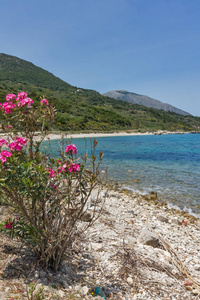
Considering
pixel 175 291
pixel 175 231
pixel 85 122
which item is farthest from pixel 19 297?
pixel 85 122

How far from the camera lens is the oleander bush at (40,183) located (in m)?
2.56

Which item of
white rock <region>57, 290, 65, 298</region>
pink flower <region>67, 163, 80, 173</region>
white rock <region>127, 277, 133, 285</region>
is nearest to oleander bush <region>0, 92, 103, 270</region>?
pink flower <region>67, 163, 80, 173</region>

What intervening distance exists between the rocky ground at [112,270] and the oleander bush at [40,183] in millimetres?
323

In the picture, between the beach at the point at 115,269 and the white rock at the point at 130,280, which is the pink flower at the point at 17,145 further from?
the white rock at the point at 130,280

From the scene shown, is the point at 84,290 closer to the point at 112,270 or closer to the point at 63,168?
the point at 112,270

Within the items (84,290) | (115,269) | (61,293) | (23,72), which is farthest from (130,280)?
(23,72)

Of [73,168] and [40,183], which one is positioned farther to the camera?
[73,168]

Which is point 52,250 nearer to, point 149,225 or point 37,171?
point 37,171

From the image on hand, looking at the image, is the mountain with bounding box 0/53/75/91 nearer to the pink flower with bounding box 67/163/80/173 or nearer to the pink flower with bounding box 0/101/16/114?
the pink flower with bounding box 0/101/16/114

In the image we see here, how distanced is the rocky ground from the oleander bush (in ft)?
1.06


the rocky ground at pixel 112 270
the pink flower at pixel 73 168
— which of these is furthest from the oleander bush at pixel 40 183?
the rocky ground at pixel 112 270

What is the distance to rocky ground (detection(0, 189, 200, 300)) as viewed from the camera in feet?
9.11

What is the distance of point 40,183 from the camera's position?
8.52 feet

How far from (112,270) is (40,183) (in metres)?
2.10
